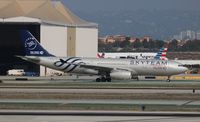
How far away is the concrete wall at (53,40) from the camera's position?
4343 inches

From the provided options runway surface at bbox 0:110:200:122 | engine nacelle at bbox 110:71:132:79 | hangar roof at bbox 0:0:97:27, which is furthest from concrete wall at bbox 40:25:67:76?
runway surface at bbox 0:110:200:122

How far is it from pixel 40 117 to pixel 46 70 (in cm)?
7848

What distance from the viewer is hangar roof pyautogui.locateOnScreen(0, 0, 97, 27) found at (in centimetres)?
→ 11538

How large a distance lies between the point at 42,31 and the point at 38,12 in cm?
1090

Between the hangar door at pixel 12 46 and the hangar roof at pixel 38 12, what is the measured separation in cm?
204

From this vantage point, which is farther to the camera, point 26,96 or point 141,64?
point 141,64

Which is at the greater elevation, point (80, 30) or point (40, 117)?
point (80, 30)

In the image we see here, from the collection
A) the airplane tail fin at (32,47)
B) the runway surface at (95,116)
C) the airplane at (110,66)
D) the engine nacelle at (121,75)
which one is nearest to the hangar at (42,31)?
the airplane tail fin at (32,47)

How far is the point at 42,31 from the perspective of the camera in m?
110

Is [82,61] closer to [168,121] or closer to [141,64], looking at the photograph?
[141,64]

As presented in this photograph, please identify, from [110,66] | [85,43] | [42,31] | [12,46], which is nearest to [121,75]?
[110,66]

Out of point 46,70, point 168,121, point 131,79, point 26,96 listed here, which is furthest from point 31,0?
point 168,121

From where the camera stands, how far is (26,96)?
48.6 m

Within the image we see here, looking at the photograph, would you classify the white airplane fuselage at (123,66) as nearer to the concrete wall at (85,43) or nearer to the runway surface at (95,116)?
the concrete wall at (85,43)
